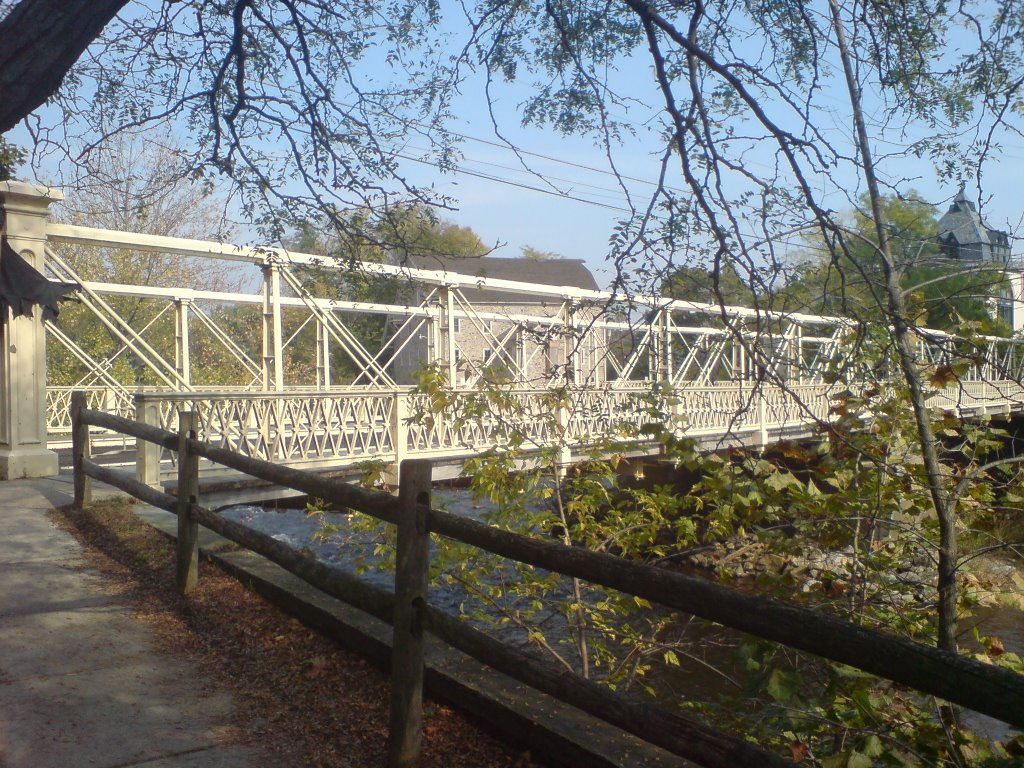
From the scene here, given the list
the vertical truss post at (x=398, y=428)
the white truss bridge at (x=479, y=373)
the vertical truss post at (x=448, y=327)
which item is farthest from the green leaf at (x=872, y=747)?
the vertical truss post at (x=448, y=327)

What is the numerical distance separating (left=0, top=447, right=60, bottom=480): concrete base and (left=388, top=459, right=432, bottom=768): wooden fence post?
9.41 metres

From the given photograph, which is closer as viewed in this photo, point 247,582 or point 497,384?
point 497,384

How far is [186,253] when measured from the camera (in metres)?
12.8

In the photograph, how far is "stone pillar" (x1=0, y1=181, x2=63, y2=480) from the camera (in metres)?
11.6

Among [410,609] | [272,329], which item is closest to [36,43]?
[410,609]

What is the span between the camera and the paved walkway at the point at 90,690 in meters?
4.00

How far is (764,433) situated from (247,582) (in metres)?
→ 14.9

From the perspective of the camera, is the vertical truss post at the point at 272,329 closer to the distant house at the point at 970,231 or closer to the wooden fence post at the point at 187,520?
the wooden fence post at the point at 187,520

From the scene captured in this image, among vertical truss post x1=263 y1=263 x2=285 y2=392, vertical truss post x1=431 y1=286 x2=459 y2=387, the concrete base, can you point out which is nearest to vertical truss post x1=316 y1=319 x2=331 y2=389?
vertical truss post x1=263 y1=263 x2=285 y2=392

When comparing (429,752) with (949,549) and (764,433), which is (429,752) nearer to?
(949,549)

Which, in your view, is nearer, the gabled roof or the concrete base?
the gabled roof

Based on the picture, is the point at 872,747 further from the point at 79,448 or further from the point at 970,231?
the point at 79,448

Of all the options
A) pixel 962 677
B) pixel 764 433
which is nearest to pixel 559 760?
pixel 962 677

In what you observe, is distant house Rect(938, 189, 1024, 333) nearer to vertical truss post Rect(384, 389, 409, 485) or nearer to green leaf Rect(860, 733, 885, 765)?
green leaf Rect(860, 733, 885, 765)
